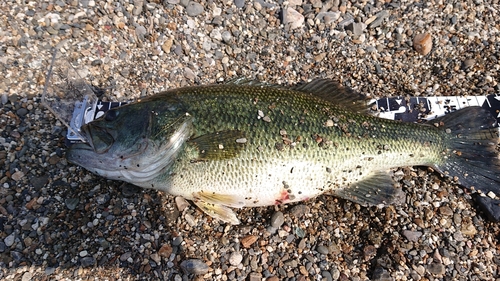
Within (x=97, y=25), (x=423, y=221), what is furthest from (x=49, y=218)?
(x=423, y=221)

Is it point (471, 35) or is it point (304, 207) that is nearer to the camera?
point (304, 207)

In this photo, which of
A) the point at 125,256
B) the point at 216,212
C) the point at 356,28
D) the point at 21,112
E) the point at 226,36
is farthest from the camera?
the point at 356,28

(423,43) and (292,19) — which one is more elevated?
(423,43)

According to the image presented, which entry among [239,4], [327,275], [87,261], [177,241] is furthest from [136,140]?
[239,4]

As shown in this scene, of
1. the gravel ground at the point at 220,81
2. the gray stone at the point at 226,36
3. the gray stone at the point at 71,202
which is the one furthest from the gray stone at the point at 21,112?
the gray stone at the point at 226,36

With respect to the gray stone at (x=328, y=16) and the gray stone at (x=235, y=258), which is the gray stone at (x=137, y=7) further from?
the gray stone at (x=235, y=258)

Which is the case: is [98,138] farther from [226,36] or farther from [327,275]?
[327,275]

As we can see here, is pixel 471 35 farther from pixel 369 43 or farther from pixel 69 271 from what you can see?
pixel 69 271

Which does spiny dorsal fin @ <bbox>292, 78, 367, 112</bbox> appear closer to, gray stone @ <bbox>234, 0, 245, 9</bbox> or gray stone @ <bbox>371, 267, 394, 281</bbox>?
gray stone @ <bbox>371, 267, 394, 281</bbox>
